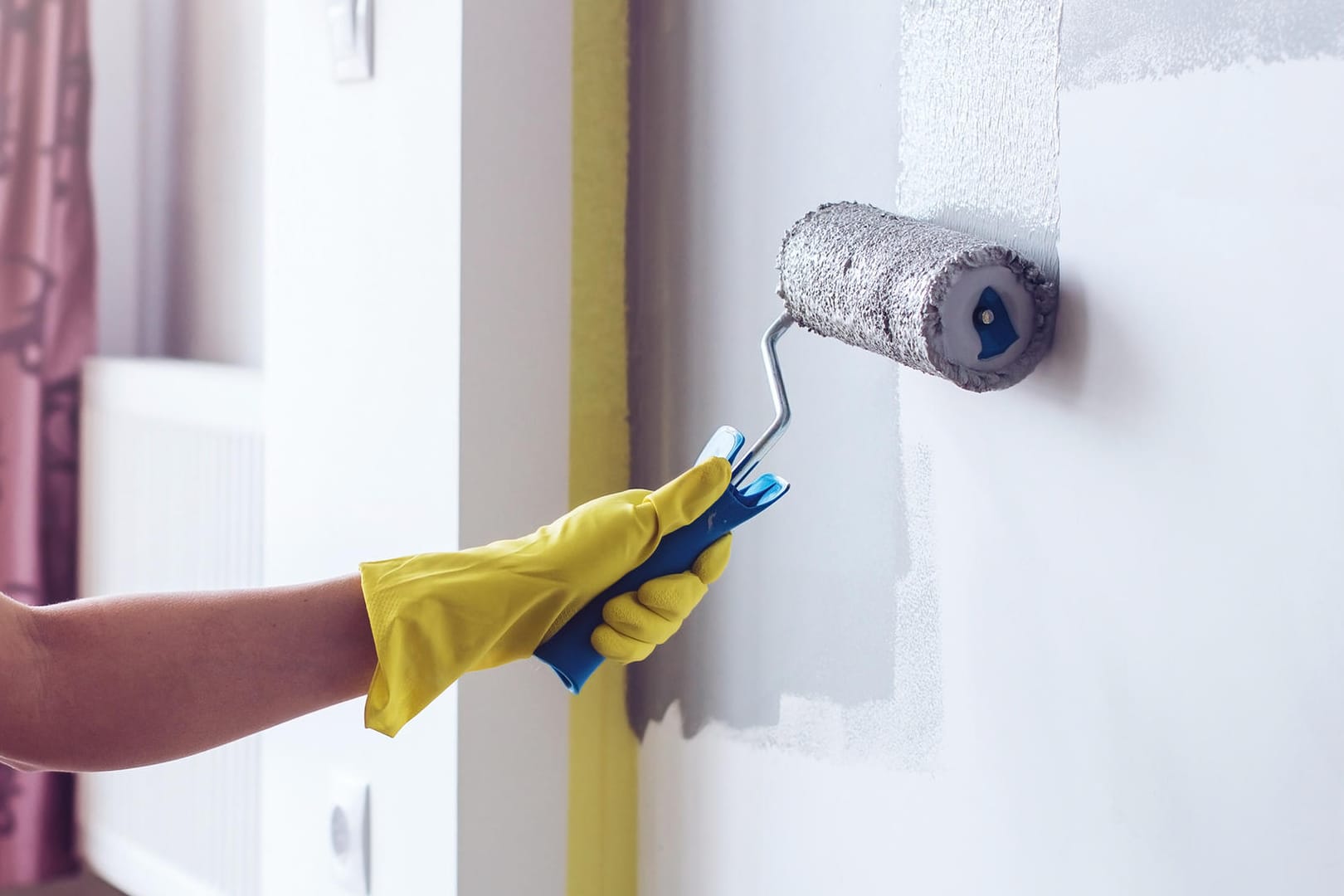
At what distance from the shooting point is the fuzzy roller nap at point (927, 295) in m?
0.77

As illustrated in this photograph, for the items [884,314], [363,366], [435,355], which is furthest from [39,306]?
[884,314]

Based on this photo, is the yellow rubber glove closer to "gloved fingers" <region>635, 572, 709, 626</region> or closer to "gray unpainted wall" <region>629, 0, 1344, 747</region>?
"gloved fingers" <region>635, 572, 709, 626</region>

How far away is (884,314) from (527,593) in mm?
307

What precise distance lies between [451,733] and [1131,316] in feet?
2.22

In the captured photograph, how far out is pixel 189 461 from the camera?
5.45 ft

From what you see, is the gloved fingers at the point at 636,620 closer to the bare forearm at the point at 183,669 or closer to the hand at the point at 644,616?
the hand at the point at 644,616

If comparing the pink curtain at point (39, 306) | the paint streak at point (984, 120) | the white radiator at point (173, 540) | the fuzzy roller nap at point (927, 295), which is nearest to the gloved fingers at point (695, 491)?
the fuzzy roller nap at point (927, 295)

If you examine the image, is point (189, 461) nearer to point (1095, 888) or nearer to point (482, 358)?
point (482, 358)

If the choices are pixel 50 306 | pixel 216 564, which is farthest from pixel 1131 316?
pixel 50 306

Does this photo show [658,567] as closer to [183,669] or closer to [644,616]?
[644,616]

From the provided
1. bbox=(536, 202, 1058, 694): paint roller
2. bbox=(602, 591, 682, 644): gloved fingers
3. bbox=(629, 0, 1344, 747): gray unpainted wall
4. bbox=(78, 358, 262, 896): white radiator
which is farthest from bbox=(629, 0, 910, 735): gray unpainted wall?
bbox=(78, 358, 262, 896): white radiator

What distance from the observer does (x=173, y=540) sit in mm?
1705

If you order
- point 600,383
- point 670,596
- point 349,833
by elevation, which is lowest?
point 349,833

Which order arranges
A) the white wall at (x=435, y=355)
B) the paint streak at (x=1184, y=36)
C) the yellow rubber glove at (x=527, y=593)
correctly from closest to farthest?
the paint streak at (x=1184, y=36), the yellow rubber glove at (x=527, y=593), the white wall at (x=435, y=355)
